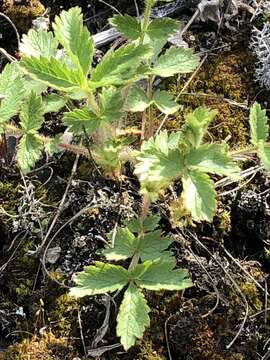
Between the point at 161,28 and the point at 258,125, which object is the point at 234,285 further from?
the point at 161,28

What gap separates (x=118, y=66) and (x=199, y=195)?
413mm

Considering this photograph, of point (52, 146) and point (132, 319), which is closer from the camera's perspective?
point (132, 319)

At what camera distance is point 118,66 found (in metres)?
1.83

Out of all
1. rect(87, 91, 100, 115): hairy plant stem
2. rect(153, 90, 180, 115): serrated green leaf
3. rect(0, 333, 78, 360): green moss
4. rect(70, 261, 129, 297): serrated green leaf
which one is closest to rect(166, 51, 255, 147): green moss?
rect(153, 90, 180, 115): serrated green leaf

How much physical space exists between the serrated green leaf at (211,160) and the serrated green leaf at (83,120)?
29cm

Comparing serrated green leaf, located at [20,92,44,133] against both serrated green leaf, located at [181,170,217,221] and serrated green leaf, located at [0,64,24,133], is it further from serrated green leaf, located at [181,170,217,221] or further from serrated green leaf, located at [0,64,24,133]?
serrated green leaf, located at [181,170,217,221]

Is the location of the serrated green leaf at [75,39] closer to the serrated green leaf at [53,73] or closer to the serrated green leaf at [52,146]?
the serrated green leaf at [53,73]

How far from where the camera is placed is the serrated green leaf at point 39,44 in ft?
6.81

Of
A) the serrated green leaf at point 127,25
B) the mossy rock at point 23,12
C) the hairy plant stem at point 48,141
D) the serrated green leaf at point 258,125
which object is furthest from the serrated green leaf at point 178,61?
the mossy rock at point 23,12

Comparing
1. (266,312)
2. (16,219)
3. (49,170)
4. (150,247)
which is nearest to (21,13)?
(49,170)

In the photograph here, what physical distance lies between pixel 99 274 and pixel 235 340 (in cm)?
48

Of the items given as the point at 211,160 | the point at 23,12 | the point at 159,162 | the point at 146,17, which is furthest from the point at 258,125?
the point at 23,12

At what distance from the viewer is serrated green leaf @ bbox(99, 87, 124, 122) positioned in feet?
6.29

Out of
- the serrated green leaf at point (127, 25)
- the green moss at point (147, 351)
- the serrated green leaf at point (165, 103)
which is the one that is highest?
the serrated green leaf at point (127, 25)
